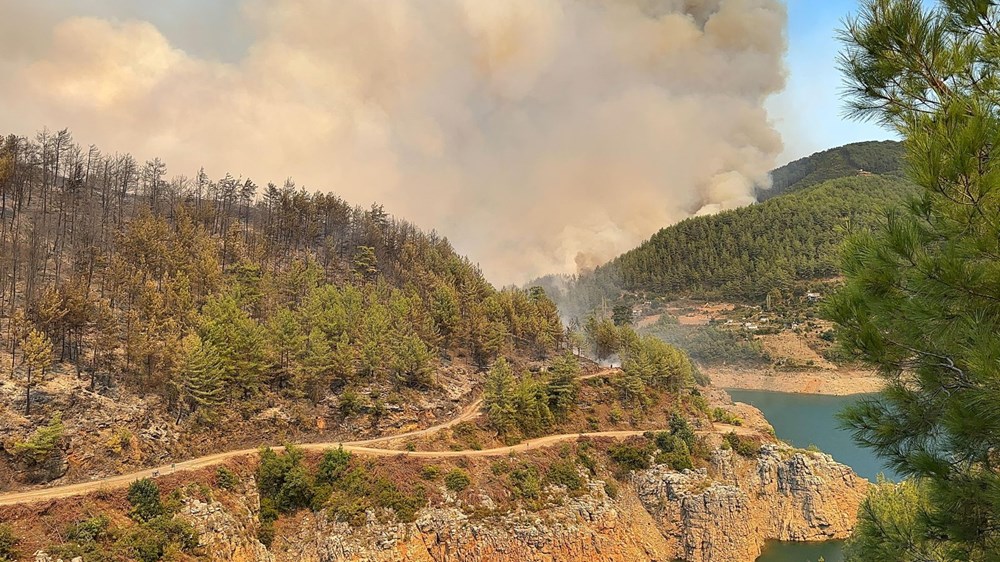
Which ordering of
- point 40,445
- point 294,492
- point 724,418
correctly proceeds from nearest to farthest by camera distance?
point 40,445 → point 294,492 → point 724,418

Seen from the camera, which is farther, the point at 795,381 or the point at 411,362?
the point at 795,381

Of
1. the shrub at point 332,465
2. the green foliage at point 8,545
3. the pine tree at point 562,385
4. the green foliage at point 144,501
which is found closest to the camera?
the green foliage at point 8,545

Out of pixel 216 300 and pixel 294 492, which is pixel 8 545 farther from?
pixel 216 300

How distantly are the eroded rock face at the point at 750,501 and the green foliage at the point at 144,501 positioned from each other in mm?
40713

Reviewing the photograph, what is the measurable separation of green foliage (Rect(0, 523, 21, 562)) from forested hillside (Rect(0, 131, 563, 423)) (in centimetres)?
1623

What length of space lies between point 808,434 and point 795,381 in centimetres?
4984

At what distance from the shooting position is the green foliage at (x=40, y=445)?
3167 cm

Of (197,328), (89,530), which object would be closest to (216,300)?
(197,328)

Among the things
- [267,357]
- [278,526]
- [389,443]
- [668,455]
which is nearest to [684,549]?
[668,455]

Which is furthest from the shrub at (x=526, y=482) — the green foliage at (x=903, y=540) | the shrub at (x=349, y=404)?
the green foliage at (x=903, y=540)

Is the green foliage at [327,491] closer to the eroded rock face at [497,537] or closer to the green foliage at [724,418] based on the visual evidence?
the eroded rock face at [497,537]

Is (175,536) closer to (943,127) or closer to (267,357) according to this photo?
(267,357)

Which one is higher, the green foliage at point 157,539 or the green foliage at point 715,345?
the green foliage at point 715,345

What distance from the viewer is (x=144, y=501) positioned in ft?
94.3
